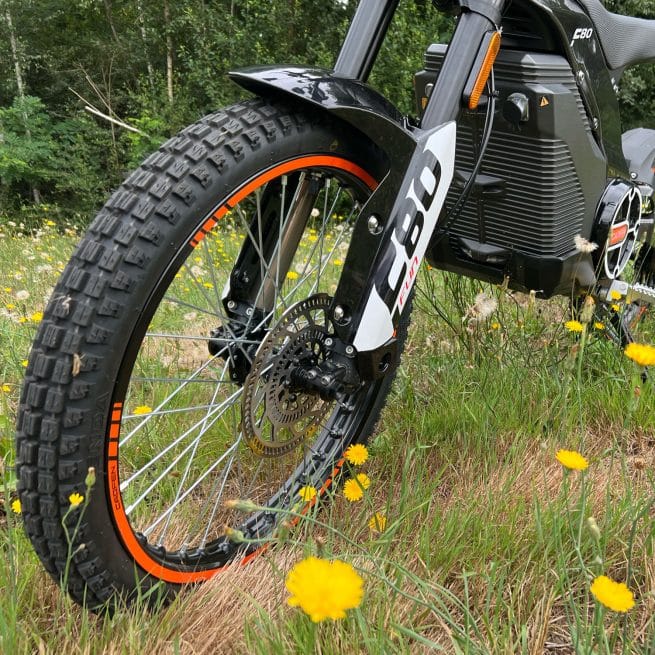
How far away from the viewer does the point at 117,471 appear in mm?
989

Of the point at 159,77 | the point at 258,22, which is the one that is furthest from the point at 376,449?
the point at 159,77

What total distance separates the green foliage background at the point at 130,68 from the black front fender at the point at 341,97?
Answer: 32.0 feet

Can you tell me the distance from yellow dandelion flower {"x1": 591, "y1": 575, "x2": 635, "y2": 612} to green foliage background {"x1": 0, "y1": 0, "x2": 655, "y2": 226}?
1045 centimetres

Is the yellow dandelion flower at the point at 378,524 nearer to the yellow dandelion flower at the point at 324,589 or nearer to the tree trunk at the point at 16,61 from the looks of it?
the yellow dandelion flower at the point at 324,589

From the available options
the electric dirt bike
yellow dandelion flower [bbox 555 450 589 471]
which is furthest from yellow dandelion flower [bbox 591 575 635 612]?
the electric dirt bike

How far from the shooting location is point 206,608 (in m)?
1.06

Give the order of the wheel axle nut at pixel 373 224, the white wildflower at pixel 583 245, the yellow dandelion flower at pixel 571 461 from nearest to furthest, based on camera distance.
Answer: the yellow dandelion flower at pixel 571 461, the wheel axle nut at pixel 373 224, the white wildflower at pixel 583 245

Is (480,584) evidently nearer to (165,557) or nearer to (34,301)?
(165,557)

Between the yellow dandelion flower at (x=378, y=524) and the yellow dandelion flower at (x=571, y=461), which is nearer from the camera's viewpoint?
the yellow dandelion flower at (x=571, y=461)

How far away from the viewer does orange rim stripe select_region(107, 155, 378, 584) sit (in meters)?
0.97

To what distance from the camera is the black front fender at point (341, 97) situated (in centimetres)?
106

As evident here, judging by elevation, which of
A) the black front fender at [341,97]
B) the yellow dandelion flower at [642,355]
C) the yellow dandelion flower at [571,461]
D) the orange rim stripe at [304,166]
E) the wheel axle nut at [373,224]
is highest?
the black front fender at [341,97]

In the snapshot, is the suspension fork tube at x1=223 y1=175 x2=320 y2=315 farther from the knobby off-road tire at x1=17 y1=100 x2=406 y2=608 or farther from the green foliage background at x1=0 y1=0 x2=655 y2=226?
the green foliage background at x1=0 y1=0 x2=655 y2=226

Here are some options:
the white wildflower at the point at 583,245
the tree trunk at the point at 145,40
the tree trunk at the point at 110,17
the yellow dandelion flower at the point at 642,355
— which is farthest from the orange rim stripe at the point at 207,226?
the tree trunk at the point at 110,17
